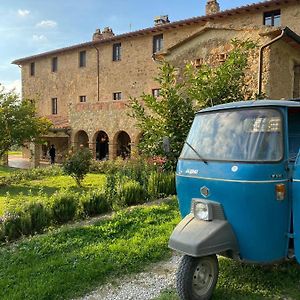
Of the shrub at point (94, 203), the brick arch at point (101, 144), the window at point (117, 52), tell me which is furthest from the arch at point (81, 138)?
the shrub at point (94, 203)

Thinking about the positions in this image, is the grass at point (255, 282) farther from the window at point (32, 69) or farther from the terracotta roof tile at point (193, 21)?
the window at point (32, 69)

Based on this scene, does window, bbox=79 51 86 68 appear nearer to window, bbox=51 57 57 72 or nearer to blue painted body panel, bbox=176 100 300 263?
window, bbox=51 57 57 72

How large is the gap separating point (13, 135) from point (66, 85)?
15.5 metres

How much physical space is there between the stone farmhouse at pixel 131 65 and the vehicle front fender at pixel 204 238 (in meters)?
9.77

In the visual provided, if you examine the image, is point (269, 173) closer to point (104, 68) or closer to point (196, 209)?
point (196, 209)

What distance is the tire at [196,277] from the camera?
3.68m

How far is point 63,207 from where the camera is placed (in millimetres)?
7312

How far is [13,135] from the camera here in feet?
49.6

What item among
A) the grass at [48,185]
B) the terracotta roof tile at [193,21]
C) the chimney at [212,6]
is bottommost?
the grass at [48,185]

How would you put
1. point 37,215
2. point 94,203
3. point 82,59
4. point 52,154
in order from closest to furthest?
point 37,215 → point 94,203 → point 52,154 → point 82,59

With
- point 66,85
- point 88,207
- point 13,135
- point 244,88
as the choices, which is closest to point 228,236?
point 88,207

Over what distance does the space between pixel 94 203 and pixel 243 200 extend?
196 inches

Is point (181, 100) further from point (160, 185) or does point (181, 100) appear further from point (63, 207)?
point (63, 207)

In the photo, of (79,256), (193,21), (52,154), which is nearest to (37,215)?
(79,256)
